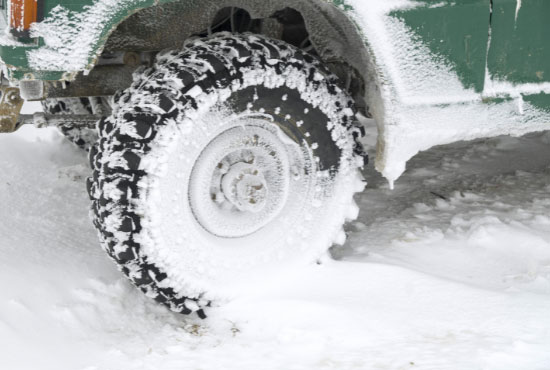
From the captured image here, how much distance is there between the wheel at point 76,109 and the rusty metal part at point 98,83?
771 millimetres

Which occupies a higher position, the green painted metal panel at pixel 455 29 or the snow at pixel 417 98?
the green painted metal panel at pixel 455 29

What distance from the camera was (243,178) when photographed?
2699 millimetres

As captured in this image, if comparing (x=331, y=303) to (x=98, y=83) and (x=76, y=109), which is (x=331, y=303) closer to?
(x=98, y=83)

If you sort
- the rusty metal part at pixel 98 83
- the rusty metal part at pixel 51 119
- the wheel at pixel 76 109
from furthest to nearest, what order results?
the wheel at pixel 76 109 → the rusty metal part at pixel 51 119 → the rusty metal part at pixel 98 83

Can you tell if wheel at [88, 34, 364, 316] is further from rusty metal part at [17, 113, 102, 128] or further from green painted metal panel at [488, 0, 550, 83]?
rusty metal part at [17, 113, 102, 128]

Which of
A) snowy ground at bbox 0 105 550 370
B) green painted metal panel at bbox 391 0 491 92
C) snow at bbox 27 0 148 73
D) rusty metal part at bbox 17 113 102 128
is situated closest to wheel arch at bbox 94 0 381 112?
green painted metal panel at bbox 391 0 491 92

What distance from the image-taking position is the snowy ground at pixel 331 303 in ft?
7.41

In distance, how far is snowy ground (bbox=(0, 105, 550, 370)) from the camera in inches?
88.9

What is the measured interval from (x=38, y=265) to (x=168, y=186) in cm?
72

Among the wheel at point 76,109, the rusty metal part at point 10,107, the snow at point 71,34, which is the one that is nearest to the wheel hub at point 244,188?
the snow at point 71,34

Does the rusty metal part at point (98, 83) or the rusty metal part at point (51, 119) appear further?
the rusty metal part at point (51, 119)

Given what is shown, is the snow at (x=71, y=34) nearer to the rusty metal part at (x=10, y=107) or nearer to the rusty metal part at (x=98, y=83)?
the rusty metal part at (x=10, y=107)

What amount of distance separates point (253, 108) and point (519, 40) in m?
1.07

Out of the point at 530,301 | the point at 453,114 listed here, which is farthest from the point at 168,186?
the point at 530,301
